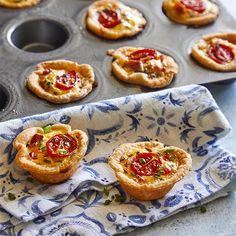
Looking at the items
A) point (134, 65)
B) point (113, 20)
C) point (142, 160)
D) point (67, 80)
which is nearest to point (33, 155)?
point (142, 160)

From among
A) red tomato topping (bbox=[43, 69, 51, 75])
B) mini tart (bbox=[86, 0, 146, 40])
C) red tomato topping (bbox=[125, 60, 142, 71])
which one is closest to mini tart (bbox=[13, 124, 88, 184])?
red tomato topping (bbox=[43, 69, 51, 75])

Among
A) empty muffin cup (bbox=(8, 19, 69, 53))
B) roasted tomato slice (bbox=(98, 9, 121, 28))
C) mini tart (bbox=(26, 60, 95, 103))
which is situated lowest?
empty muffin cup (bbox=(8, 19, 69, 53))

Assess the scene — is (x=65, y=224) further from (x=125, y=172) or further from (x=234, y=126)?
(x=234, y=126)

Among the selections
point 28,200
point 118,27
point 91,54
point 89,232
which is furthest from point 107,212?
point 118,27

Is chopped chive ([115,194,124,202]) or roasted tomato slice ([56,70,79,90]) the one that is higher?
chopped chive ([115,194,124,202])

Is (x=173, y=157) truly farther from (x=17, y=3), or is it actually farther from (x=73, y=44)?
(x=17, y=3)

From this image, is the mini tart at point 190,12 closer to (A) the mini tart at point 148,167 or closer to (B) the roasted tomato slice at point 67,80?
(B) the roasted tomato slice at point 67,80

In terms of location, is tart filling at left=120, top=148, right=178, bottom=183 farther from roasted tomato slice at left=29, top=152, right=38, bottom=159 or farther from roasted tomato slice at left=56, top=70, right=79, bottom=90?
roasted tomato slice at left=56, top=70, right=79, bottom=90
